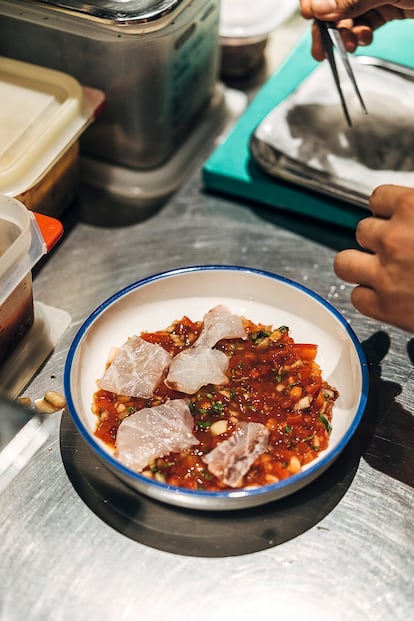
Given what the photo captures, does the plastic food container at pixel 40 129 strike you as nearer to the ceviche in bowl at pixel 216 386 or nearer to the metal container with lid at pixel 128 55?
the metal container with lid at pixel 128 55

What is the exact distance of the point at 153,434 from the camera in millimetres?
959

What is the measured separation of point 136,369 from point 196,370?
0.29 feet

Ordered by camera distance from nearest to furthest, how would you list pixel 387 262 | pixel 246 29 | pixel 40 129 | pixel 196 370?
pixel 387 262
pixel 196 370
pixel 40 129
pixel 246 29

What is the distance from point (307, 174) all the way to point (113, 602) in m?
0.85

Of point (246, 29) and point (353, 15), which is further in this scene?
point (246, 29)

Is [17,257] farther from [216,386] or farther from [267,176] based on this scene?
[267,176]

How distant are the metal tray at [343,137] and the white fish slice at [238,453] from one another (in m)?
0.57

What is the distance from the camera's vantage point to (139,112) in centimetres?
137

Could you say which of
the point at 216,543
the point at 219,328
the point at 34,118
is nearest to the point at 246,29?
the point at 34,118

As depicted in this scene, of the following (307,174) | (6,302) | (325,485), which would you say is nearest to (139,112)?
(307,174)

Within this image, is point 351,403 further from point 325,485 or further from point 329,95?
point 329,95

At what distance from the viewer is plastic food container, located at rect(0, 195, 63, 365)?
3.19 ft

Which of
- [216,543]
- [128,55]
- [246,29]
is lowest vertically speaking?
[216,543]

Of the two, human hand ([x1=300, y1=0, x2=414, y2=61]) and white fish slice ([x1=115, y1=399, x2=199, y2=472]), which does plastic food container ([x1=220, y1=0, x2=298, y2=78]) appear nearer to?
human hand ([x1=300, y1=0, x2=414, y2=61])
